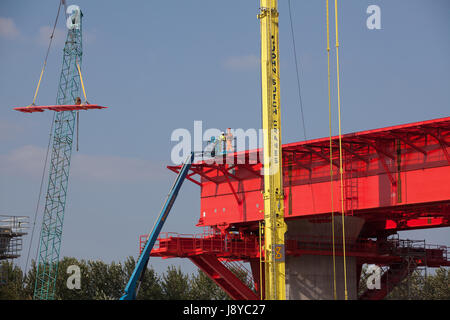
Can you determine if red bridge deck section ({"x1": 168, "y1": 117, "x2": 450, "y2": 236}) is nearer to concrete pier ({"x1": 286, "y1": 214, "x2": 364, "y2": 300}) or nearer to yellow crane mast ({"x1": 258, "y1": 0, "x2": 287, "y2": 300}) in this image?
concrete pier ({"x1": 286, "y1": 214, "x2": 364, "y2": 300})

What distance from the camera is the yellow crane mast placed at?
45812mm

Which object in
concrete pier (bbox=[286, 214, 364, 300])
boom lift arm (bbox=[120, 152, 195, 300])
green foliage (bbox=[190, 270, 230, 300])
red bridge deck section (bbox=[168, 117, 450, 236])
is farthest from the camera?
green foliage (bbox=[190, 270, 230, 300])

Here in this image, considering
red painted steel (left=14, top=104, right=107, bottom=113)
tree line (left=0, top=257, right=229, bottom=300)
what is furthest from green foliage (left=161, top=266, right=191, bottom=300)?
red painted steel (left=14, top=104, right=107, bottom=113)

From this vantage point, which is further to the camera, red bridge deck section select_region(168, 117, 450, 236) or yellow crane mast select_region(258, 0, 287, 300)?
red bridge deck section select_region(168, 117, 450, 236)

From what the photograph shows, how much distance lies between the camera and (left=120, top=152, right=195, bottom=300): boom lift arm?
51.0 metres

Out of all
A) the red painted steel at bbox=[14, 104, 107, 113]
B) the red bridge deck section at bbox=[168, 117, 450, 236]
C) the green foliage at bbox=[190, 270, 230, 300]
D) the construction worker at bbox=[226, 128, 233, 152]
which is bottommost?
the green foliage at bbox=[190, 270, 230, 300]

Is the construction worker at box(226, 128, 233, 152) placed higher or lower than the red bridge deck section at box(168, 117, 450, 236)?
higher

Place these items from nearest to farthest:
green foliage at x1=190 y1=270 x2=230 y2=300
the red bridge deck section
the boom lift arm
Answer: the red bridge deck section
the boom lift arm
green foliage at x1=190 y1=270 x2=230 y2=300

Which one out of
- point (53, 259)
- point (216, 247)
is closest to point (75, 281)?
point (53, 259)

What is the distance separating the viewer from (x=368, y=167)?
51.1 m

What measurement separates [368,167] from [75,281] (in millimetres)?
48454

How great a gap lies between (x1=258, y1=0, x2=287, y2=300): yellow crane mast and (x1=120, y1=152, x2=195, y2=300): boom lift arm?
8666 mm

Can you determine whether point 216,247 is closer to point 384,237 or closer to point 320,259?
point 320,259
